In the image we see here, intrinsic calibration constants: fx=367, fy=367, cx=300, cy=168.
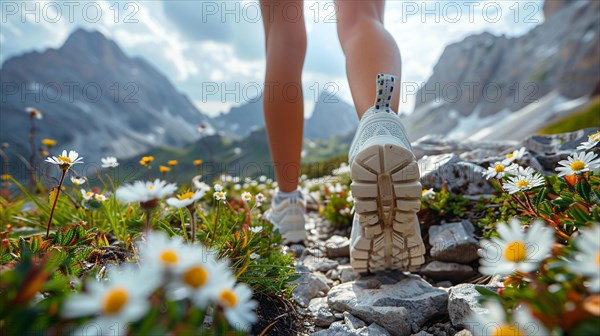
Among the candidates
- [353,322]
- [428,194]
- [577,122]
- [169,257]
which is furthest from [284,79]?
[577,122]

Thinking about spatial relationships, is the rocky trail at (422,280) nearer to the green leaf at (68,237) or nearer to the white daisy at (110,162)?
the green leaf at (68,237)

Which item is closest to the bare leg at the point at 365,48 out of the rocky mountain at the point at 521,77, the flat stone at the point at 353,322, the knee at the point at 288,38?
the knee at the point at 288,38

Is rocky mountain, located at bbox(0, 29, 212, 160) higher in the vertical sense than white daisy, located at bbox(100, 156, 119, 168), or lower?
lower

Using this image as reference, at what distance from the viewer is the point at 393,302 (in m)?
1.64

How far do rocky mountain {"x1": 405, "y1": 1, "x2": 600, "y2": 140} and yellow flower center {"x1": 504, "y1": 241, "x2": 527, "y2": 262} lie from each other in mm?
41433

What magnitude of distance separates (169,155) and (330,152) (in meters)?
72.6

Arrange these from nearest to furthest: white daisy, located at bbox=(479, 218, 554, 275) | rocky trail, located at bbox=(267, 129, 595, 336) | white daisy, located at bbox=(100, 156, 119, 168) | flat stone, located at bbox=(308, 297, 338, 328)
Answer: white daisy, located at bbox=(479, 218, 554, 275) → rocky trail, located at bbox=(267, 129, 595, 336) → flat stone, located at bbox=(308, 297, 338, 328) → white daisy, located at bbox=(100, 156, 119, 168)

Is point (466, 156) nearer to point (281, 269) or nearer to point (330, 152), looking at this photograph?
point (281, 269)

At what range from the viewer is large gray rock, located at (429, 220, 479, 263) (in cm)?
206

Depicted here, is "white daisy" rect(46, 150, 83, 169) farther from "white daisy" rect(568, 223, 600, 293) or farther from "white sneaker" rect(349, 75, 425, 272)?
"white daisy" rect(568, 223, 600, 293)

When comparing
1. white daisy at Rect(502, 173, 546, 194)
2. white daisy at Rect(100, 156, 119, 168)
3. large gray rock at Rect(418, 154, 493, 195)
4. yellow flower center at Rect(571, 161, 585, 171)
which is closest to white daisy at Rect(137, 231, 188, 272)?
white daisy at Rect(502, 173, 546, 194)

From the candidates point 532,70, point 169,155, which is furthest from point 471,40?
point 169,155

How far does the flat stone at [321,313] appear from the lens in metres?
1.64

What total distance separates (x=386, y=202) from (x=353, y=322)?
21.2 inches
